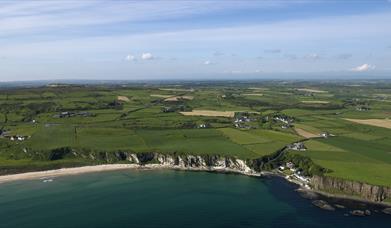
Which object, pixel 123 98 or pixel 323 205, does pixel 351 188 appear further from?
pixel 123 98

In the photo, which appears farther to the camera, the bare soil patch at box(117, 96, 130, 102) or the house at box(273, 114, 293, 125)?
the bare soil patch at box(117, 96, 130, 102)

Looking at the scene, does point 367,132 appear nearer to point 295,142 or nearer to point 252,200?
point 295,142

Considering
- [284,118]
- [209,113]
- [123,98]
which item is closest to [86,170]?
[209,113]

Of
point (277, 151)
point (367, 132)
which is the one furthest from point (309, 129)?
point (277, 151)

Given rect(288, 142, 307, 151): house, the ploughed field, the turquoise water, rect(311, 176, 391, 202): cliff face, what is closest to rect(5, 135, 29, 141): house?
the ploughed field

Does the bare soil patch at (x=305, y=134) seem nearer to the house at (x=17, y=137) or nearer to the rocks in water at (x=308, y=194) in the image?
the rocks in water at (x=308, y=194)

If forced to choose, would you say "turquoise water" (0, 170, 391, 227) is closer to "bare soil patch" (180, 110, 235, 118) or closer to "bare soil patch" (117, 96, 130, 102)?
"bare soil patch" (180, 110, 235, 118)
